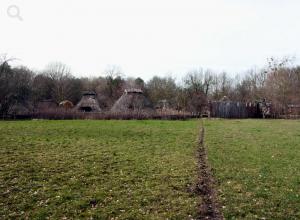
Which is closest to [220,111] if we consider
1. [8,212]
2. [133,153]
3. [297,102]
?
[297,102]

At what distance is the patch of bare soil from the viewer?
18.7ft

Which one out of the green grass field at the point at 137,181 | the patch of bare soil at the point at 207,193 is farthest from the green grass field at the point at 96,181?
the patch of bare soil at the point at 207,193

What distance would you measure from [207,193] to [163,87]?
171 ft

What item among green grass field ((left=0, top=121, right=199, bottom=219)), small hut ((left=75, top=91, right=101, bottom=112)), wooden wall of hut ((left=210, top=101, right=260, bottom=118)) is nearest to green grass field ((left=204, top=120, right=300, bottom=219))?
green grass field ((left=0, top=121, right=199, bottom=219))

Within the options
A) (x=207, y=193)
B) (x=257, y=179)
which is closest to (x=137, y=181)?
(x=207, y=193)

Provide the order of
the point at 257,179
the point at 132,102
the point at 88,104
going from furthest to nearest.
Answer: the point at 88,104
the point at 132,102
the point at 257,179

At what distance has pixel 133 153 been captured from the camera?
11961 mm

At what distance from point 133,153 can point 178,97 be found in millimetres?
42304

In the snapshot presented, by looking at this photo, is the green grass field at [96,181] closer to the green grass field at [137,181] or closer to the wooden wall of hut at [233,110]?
the green grass field at [137,181]

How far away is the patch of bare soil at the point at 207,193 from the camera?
5.71m

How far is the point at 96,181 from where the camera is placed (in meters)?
7.93

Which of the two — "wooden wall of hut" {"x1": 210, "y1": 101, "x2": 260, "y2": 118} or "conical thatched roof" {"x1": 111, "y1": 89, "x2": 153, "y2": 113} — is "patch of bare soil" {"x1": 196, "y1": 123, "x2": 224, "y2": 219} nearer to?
"conical thatched roof" {"x1": 111, "y1": 89, "x2": 153, "y2": 113}

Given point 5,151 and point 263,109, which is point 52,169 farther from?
point 263,109

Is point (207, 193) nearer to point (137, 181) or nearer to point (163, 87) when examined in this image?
point (137, 181)
